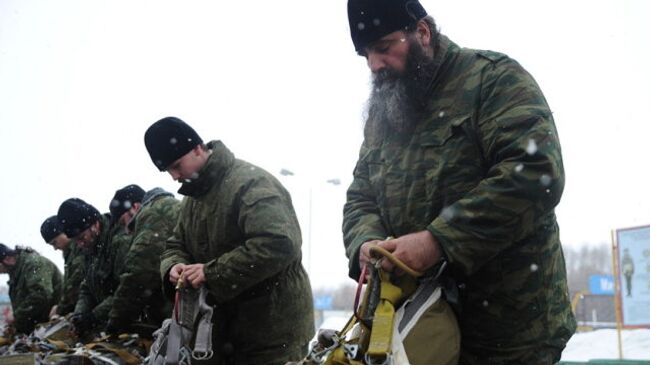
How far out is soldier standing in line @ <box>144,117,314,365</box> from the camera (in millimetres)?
4258

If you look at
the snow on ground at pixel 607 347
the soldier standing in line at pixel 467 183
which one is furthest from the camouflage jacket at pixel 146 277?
the snow on ground at pixel 607 347

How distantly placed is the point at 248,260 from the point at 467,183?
1983mm

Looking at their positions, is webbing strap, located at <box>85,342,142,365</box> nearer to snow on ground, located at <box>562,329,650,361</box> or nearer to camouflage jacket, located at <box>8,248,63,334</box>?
camouflage jacket, located at <box>8,248,63,334</box>

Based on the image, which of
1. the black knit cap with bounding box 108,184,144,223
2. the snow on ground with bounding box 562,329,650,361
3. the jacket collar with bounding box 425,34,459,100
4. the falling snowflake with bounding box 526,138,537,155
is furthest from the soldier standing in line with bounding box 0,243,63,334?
the snow on ground with bounding box 562,329,650,361

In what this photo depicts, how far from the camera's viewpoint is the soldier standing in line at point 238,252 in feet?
14.0

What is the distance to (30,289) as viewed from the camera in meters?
10.9

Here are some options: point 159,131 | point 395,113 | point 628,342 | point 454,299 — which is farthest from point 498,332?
point 628,342

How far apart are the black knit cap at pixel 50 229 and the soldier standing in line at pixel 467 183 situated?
901 centimetres

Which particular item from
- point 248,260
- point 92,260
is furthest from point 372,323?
point 92,260

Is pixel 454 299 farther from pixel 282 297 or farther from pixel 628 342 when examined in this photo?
pixel 628 342

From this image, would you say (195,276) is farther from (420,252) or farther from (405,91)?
(420,252)

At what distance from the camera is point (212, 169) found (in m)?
4.66

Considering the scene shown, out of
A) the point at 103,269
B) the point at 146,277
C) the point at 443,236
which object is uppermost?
the point at 443,236

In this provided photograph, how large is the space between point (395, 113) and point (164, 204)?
4135 mm
